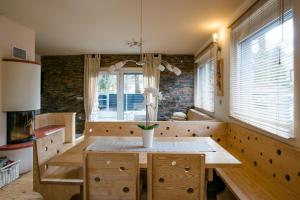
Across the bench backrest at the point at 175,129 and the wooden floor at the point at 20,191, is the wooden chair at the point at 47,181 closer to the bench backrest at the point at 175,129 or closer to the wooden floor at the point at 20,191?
the wooden floor at the point at 20,191

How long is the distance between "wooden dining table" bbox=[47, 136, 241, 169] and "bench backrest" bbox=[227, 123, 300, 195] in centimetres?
42

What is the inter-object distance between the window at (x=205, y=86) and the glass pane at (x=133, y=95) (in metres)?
1.61

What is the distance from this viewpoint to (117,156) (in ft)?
5.48

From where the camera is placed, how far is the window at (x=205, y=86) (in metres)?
4.79

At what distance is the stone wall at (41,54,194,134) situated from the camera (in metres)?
6.62

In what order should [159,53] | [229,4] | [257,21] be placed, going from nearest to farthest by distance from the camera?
[257,21] < [229,4] < [159,53]

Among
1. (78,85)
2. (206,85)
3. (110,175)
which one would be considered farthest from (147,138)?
(78,85)

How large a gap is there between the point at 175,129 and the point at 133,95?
3.35 meters

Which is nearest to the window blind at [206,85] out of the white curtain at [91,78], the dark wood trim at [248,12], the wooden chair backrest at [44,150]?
the dark wood trim at [248,12]

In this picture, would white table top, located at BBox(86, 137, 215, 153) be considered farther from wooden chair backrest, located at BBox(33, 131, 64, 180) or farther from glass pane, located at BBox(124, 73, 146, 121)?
glass pane, located at BBox(124, 73, 146, 121)

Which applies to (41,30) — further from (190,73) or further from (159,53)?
(190,73)

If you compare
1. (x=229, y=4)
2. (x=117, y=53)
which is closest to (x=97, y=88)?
(x=117, y=53)

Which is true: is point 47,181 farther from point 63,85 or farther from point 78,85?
point 63,85

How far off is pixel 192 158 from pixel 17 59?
11.2 ft
